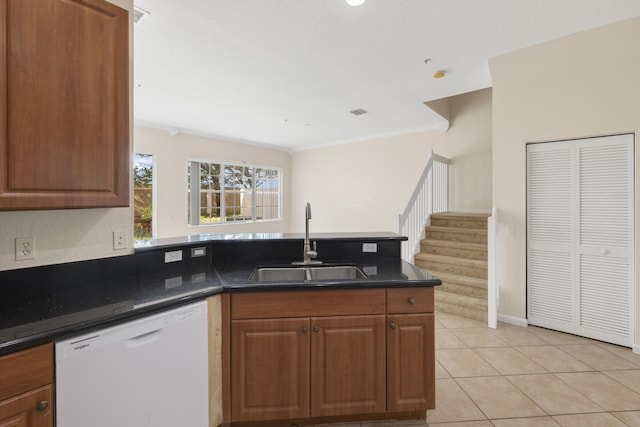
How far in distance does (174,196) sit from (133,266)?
15.5 ft

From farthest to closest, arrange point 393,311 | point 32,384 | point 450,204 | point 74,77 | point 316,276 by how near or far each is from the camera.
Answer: point 450,204 < point 316,276 < point 393,311 < point 74,77 < point 32,384

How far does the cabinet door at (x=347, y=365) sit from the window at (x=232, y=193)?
18.3 feet

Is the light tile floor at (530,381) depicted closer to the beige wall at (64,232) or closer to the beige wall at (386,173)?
the beige wall at (64,232)

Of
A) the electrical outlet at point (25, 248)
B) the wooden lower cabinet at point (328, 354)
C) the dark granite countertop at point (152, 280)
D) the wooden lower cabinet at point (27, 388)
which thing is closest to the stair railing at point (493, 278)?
the dark granite countertop at point (152, 280)

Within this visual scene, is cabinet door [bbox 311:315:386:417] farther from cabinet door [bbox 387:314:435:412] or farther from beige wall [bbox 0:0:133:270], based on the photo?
beige wall [bbox 0:0:133:270]

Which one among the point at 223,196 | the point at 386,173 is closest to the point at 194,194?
the point at 223,196

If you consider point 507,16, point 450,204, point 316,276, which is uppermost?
point 507,16

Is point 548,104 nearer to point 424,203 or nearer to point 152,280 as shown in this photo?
point 424,203

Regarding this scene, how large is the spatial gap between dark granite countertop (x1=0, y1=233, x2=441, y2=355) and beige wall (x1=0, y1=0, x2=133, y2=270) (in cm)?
6

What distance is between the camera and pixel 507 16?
2.59 m

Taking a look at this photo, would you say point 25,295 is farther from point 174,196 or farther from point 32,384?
point 174,196

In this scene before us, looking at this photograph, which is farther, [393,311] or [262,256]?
[262,256]

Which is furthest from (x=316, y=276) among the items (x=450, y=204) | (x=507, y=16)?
(x=450, y=204)

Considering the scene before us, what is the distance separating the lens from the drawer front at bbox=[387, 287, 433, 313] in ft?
5.83
